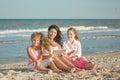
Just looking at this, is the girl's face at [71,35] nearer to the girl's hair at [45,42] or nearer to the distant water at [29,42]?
the girl's hair at [45,42]

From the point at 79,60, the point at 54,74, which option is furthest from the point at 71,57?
the point at 54,74

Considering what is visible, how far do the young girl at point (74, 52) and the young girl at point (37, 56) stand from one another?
549 millimetres

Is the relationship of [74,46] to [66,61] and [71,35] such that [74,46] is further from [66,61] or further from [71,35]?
[66,61]

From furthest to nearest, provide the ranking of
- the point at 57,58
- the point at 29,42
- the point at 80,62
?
1. the point at 29,42
2. the point at 80,62
3. the point at 57,58

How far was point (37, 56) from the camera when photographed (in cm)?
788

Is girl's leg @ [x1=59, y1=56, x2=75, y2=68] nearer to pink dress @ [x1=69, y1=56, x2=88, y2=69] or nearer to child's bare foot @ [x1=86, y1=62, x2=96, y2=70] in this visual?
pink dress @ [x1=69, y1=56, x2=88, y2=69]

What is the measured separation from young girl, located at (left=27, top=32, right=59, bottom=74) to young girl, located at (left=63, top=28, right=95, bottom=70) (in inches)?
21.6

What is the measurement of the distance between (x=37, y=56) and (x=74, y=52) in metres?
0.95

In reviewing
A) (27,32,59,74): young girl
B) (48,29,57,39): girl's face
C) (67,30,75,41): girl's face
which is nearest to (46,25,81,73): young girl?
(48,29,57,39): girl's face

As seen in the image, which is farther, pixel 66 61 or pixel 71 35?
pixel 71 35

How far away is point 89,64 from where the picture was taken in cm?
806

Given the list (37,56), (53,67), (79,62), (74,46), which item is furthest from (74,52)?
(37,56)

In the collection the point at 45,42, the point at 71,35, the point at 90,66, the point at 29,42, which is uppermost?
the point at 71,35

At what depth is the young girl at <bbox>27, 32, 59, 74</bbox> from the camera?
7762 mm
